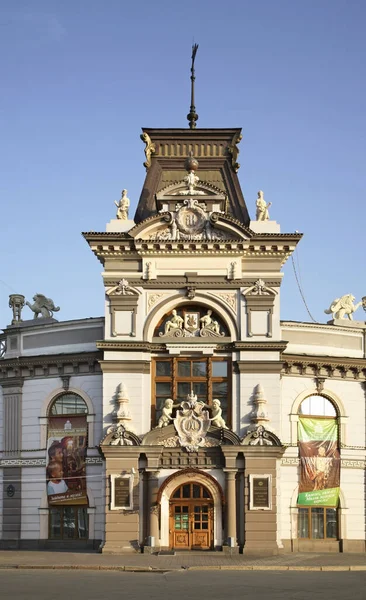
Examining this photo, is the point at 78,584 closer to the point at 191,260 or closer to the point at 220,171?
the point at 191,260

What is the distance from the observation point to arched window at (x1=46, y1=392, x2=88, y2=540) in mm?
47406

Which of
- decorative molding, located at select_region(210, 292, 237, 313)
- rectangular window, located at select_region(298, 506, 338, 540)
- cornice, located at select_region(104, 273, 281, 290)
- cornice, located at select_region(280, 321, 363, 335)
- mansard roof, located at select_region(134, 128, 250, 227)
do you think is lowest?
rectangular window, located at select_region(298, 506, 338, 540)

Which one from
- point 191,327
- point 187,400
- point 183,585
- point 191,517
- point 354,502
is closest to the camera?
point 183,585

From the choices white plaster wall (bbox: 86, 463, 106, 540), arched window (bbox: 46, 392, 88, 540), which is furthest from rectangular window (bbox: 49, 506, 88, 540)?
white plaster wall (bbox: 86, 463, 106, 540)

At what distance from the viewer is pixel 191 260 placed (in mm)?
46719

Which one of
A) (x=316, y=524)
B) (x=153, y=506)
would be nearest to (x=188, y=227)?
(x=153, y=506)

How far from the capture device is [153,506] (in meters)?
44.4

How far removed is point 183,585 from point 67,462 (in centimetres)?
1700

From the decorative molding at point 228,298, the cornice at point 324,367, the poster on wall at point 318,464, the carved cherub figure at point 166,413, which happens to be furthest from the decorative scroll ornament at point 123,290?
the poster on wall at point 318,464

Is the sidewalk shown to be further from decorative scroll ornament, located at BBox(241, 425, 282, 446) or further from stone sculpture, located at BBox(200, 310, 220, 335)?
stone sculpture, located at BBox(200, 310, 220, 335)

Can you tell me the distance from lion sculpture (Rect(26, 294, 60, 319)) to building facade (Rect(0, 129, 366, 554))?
1.97 metres

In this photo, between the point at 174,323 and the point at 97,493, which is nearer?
the point at 174,323

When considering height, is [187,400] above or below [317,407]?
above

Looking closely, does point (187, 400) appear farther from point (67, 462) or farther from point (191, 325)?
point (67, 462)
